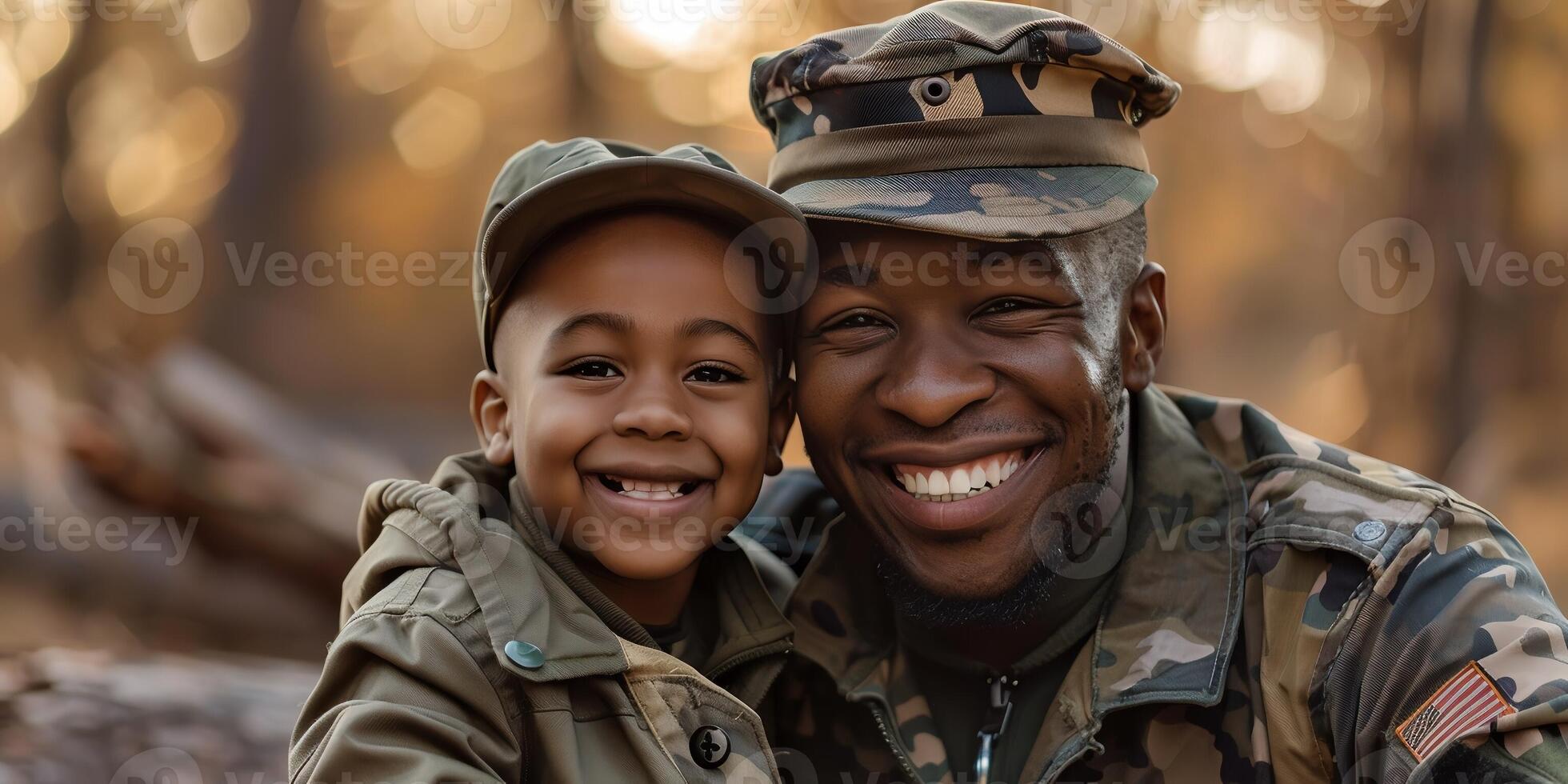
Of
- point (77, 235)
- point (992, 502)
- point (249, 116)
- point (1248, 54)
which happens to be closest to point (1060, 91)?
point (992, 502)

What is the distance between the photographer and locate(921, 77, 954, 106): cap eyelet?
2.36 m

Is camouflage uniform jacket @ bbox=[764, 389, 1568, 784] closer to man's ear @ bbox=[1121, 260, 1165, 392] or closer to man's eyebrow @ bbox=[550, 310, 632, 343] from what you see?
man's ear @ bbox=[1121, 260, 1165, 392]

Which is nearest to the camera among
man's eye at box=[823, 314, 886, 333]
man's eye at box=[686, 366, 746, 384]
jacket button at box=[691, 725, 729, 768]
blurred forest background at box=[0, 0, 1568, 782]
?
jacket button at box=[691, 725, 729, 768]

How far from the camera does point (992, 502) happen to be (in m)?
2.35

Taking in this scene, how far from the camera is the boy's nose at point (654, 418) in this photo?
7.08 feet

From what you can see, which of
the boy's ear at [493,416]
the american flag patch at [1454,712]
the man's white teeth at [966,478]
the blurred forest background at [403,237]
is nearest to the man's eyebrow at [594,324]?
the boy's ear at [493,416]

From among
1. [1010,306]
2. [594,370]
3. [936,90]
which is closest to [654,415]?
[594,370]

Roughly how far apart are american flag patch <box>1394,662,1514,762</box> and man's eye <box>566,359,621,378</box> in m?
1.36

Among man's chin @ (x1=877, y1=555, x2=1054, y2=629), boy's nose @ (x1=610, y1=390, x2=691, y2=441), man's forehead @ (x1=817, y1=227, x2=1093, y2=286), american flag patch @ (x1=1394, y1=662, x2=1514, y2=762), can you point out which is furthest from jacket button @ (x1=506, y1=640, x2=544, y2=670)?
american flag patch @ (x1=1394, y1=662, x2=1514, y2=762)

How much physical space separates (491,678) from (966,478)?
903 millimetres

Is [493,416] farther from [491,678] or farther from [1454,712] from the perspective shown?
[1454,712]

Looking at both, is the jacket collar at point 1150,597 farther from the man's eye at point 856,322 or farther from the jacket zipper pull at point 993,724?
the man's eye at point 856,322

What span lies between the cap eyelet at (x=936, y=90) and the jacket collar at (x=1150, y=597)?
29.9 inches

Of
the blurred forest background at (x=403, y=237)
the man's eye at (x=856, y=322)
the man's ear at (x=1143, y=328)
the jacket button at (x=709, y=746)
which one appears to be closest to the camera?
the jacket button at (x=709, y=746)
